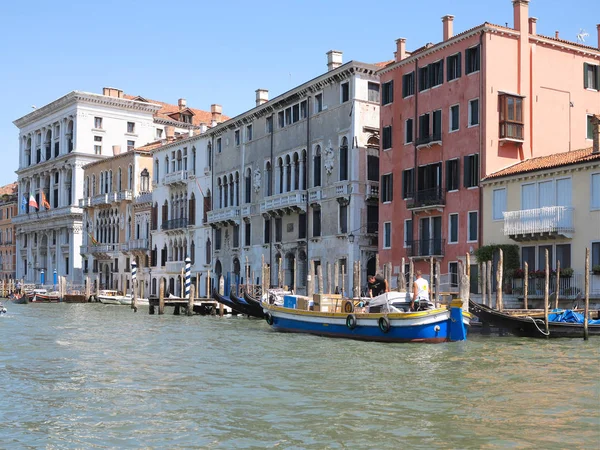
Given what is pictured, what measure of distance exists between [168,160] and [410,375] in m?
35.9

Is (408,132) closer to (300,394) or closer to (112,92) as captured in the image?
(300,394)

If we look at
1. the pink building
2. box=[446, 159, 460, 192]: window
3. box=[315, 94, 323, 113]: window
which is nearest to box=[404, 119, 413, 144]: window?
the pink building

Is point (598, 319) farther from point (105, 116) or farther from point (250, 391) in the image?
point (105, 116)

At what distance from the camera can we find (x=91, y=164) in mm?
58375

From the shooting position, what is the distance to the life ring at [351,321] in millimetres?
20016

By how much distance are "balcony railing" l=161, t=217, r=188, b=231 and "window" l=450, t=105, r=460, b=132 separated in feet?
68.2

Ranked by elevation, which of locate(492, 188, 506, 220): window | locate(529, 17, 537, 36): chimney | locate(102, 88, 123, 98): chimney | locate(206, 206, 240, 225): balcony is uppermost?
locate(102, 88, 123, 98): chimney

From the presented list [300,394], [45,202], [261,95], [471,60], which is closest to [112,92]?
[45,202]

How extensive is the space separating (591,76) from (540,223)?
23.1 ft

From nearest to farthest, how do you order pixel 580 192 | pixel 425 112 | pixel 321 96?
pixel 580 192 → pixel 425 112 → pixel 321 96

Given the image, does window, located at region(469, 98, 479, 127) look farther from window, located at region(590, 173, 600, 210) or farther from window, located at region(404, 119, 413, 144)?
window, located at region(590, 173, 600, 210)

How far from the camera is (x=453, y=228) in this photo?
27.4 m

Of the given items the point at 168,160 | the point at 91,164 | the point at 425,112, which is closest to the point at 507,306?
the point at 425,112

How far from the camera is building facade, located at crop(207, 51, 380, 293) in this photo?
3234 centimetres
